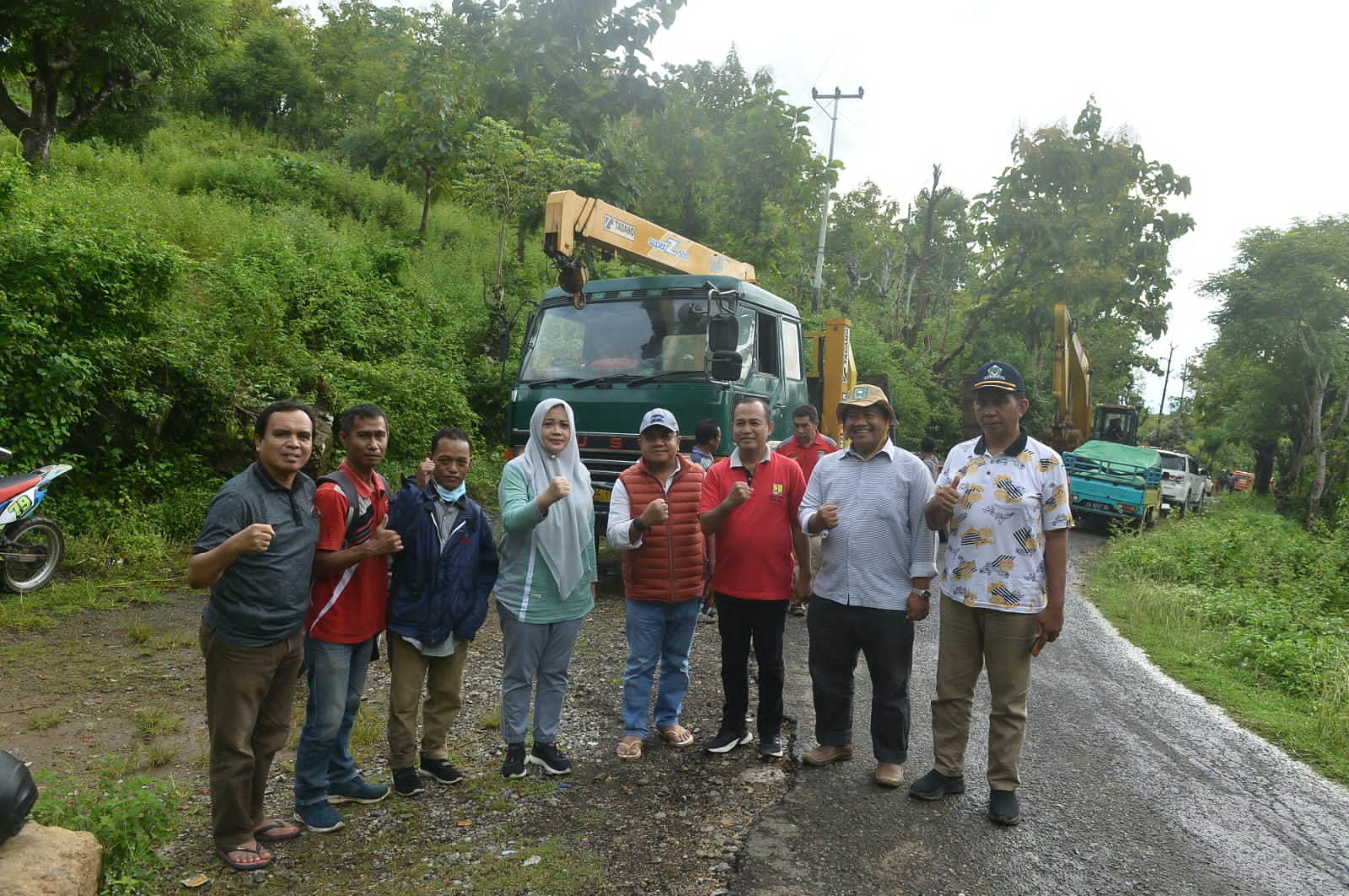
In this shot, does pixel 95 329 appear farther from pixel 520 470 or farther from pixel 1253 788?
pixel 1253 788

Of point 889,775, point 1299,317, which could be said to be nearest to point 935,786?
point 889,775

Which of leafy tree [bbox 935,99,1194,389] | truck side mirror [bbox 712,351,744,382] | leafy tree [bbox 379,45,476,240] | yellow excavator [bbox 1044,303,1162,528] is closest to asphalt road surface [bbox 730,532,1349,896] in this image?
truck side mirror [bbox 712,351,744,382]

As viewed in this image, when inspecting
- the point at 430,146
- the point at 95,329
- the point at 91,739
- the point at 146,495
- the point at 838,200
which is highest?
the point at 838,200

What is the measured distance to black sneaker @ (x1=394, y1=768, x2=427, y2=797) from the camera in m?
3.72

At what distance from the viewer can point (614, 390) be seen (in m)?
7.42

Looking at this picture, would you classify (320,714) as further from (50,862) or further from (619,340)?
(619,340)

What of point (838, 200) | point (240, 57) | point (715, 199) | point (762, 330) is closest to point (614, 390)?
point (762, 330)

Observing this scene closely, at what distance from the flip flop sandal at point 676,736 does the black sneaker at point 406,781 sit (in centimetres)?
132

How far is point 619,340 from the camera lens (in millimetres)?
7672

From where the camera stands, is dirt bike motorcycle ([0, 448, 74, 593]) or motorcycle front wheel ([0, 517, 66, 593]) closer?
dirt bike motorcycle ([0, 448, 74, 593])

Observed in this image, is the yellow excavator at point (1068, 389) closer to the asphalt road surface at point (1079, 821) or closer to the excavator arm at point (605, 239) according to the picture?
the excavator arm at point (605, 239)

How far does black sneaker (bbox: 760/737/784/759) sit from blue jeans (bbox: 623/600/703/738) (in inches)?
21.4

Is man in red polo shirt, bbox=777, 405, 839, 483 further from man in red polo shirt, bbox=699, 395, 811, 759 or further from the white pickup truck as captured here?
the white pickup truck

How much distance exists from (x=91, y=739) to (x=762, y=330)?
19.8ft
